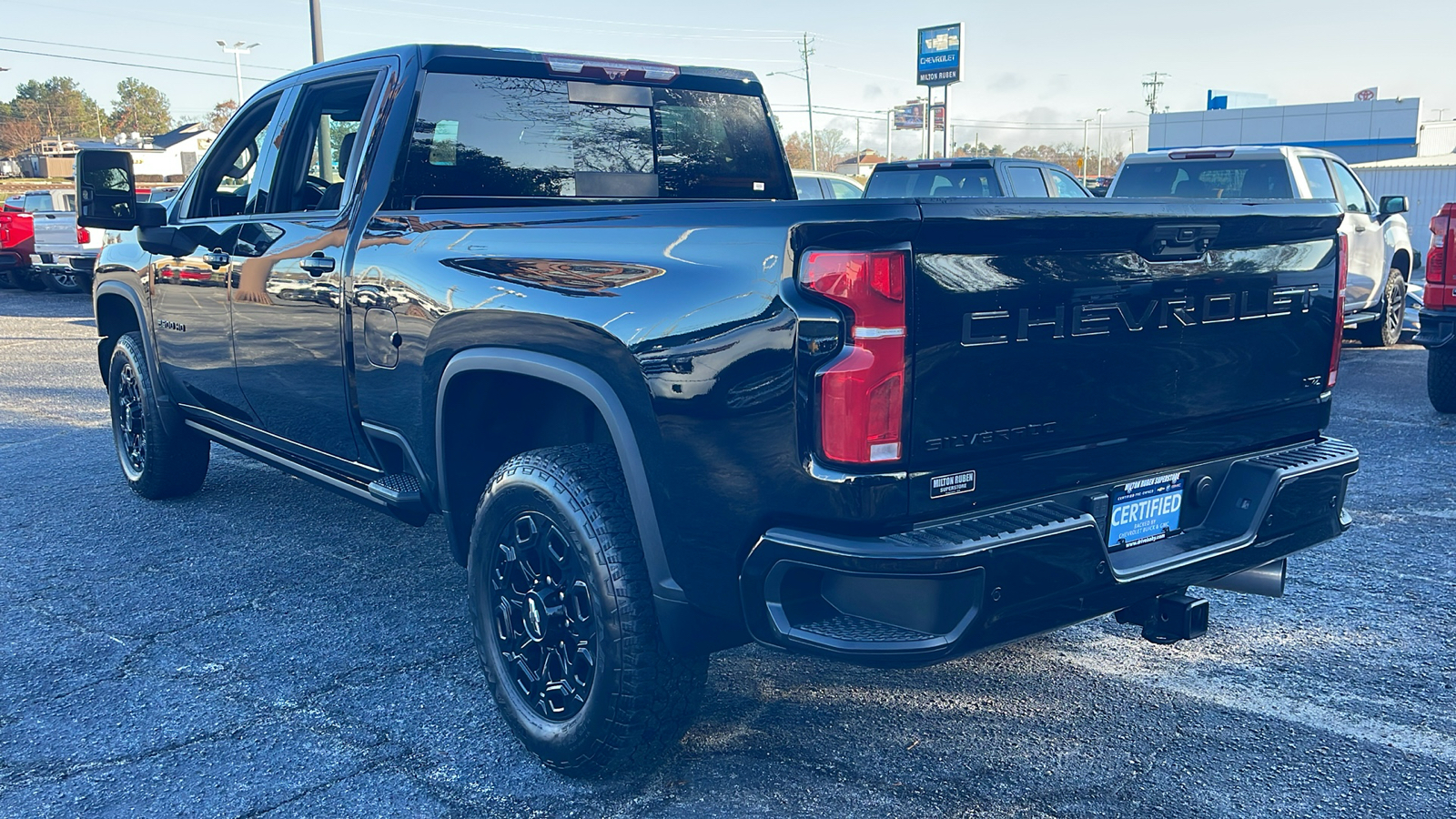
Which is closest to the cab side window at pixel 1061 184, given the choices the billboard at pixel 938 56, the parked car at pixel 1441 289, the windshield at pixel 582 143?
the parked car at pixel 1441 289

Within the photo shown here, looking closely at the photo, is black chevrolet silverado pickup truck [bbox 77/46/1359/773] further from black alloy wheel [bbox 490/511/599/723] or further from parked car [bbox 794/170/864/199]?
parked car [bbox 794/170/864/199]

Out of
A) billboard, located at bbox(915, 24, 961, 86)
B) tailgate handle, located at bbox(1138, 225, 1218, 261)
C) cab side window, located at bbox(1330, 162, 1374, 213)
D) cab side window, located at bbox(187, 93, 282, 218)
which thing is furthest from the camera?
billboard, located at bbox(915, 24, 961, 86)

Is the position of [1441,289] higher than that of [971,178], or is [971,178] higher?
[971,178]

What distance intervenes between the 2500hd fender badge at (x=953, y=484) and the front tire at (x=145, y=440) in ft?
14.1

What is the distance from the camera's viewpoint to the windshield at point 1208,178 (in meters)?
10.3

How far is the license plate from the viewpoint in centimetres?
275

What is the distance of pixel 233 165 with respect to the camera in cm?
497

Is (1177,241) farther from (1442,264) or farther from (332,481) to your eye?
(1442,264)

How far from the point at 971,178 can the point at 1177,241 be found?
971cm

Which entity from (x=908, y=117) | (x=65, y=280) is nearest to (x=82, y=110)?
(x=908, y=117)

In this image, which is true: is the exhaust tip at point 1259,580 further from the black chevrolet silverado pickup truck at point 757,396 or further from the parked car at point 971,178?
the parked car at point 971,178

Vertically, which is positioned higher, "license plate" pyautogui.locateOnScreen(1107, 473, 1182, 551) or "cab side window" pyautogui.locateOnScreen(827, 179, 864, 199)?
"cab side window" pyautogui.locateOnScreen(827, 179, 864, 199)

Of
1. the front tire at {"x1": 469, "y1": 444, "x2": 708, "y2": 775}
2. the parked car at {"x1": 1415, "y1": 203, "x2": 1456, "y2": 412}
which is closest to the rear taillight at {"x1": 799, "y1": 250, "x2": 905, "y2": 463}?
the front tire at {"x1": 469, "y1": 444, "x2": 708, "y2": 775}

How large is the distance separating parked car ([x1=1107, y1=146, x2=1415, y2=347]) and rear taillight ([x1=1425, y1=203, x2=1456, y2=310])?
107 inches
